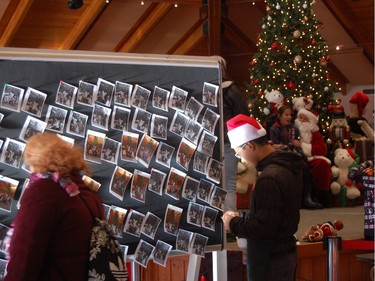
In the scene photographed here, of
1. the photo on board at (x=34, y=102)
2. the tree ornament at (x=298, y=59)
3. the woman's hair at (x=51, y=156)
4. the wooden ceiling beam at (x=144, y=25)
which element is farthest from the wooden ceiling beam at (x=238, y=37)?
the woman's hair at (x=51, y=156)

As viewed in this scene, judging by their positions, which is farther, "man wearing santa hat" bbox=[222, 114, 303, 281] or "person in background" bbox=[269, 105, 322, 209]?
"person in background" bbox=[269, 105, 322, 209]

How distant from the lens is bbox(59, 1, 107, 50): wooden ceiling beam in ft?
35.7

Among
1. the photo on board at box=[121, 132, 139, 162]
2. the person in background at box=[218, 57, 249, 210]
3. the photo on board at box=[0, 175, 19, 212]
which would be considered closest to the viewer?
the photo on board at box=[0, 175, 19, 212]

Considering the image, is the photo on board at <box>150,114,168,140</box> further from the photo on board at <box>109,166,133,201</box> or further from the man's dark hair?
the man's dark hair

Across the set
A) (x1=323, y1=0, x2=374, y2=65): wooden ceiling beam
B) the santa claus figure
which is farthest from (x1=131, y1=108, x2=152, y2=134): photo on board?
(x1=323, y1=0, x2=374, y2=65): wooden ceiling beam

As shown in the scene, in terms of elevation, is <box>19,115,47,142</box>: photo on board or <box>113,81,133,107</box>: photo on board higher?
<box>113,81,133,107</box>: photo on board

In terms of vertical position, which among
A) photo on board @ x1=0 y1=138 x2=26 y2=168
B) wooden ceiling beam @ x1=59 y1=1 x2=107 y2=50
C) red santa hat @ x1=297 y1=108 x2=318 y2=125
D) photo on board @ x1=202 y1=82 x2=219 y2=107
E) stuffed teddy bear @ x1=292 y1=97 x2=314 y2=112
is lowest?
photo on board @ x1=0 y1=138 x2=26 y2=168

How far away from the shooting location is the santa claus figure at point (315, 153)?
311 inches

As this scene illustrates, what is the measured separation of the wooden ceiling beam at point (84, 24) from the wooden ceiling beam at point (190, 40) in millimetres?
2184

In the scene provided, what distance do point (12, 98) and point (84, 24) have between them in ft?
27.3

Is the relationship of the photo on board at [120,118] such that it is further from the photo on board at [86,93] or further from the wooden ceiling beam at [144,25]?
the wooden ceiling beam at [144,25]

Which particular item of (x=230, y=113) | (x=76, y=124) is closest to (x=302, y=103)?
(x=230, y=113)

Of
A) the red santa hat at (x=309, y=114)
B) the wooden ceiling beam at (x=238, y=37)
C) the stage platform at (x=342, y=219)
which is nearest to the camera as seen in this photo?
the stage platform at (x=342, y=219)

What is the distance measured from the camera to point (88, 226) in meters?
2.63
